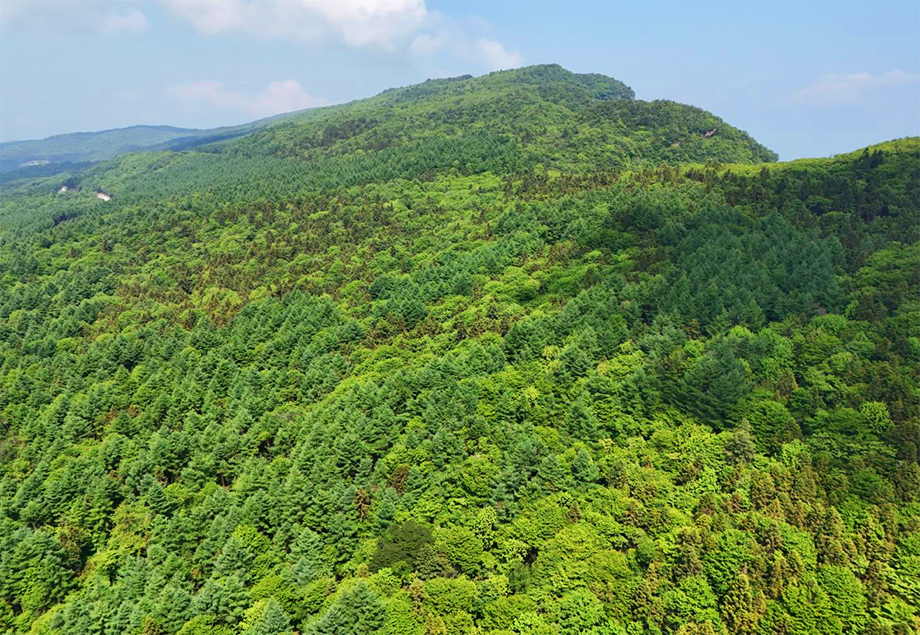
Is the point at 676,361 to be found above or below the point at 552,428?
above

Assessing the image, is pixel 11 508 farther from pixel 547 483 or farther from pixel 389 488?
pixel 547 483

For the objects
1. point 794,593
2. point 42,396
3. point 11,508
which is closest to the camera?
point 794,593

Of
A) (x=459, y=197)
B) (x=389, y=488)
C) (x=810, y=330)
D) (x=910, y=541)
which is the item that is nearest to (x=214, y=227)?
(x=459, y=197)

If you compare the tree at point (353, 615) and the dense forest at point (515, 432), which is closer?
the tree at point (353, 615)

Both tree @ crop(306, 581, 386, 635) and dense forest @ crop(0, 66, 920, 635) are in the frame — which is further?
dense forest @ crop(0, 66, 920, 635)

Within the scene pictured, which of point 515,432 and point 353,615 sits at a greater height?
point 515,432

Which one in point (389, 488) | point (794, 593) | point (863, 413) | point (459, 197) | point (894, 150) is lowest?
point (389, 488)

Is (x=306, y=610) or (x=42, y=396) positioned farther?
(x=42, y=396)

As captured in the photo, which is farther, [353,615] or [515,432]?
[515,432]
